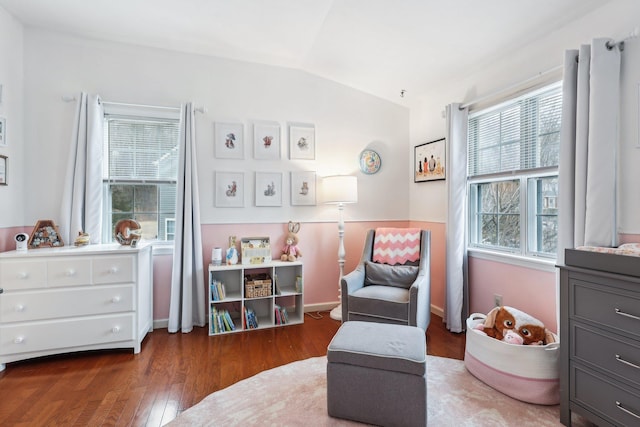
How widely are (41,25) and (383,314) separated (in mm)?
3675

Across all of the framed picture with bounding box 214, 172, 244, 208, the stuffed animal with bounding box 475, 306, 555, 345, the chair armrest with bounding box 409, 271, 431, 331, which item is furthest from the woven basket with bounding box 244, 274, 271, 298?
the stuffed animal with bounding box 475, 306, 555, 345

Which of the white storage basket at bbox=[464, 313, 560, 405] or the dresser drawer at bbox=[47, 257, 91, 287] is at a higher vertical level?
the dresser drawer at bbox=[47, 257, 91, 287]

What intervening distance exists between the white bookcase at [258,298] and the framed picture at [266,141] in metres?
1.10

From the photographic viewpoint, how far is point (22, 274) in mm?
2203

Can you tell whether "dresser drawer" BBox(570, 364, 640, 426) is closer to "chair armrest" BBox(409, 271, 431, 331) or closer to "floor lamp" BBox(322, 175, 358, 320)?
"chair armrest" BBox(409, 271, 431, 331)

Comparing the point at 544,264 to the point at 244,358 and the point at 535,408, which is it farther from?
the point at 244,358

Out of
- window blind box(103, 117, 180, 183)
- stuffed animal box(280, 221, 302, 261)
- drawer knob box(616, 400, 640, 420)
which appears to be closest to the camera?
drawer knob box(616, 400, 640, 420)

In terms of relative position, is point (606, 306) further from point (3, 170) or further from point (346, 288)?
point (3, 170)

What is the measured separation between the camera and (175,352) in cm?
247

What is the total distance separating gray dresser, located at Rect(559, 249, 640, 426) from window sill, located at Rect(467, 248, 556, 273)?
54 centimetres

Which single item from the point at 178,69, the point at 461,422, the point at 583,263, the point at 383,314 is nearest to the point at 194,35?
the point at 178,69

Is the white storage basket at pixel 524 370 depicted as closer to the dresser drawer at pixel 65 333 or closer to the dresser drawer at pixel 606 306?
the dresser drawer at pixel 606 306

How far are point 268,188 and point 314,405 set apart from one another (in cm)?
206

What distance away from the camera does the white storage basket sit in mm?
1762
